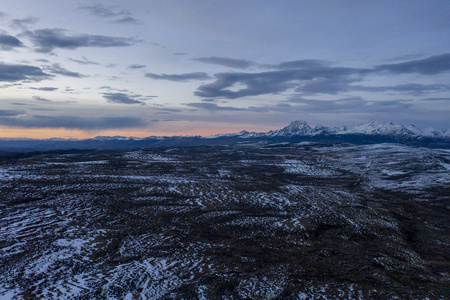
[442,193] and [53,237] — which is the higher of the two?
[53,237]

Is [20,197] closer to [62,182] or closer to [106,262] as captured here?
[62,182]

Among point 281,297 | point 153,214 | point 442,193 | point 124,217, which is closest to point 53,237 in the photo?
point 124,217

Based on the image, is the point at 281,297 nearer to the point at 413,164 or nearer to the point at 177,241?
the point at 177,241

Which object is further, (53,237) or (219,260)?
(53,237)

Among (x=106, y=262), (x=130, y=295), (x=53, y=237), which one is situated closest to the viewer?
(x=130, y=295)

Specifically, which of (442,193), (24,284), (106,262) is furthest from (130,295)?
(442,193)

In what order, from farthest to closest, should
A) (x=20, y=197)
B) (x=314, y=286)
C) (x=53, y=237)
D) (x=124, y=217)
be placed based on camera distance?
(x=20, y=197) < (x=124, y=217) < (x=53, y=237) < (x=314, y=286)
